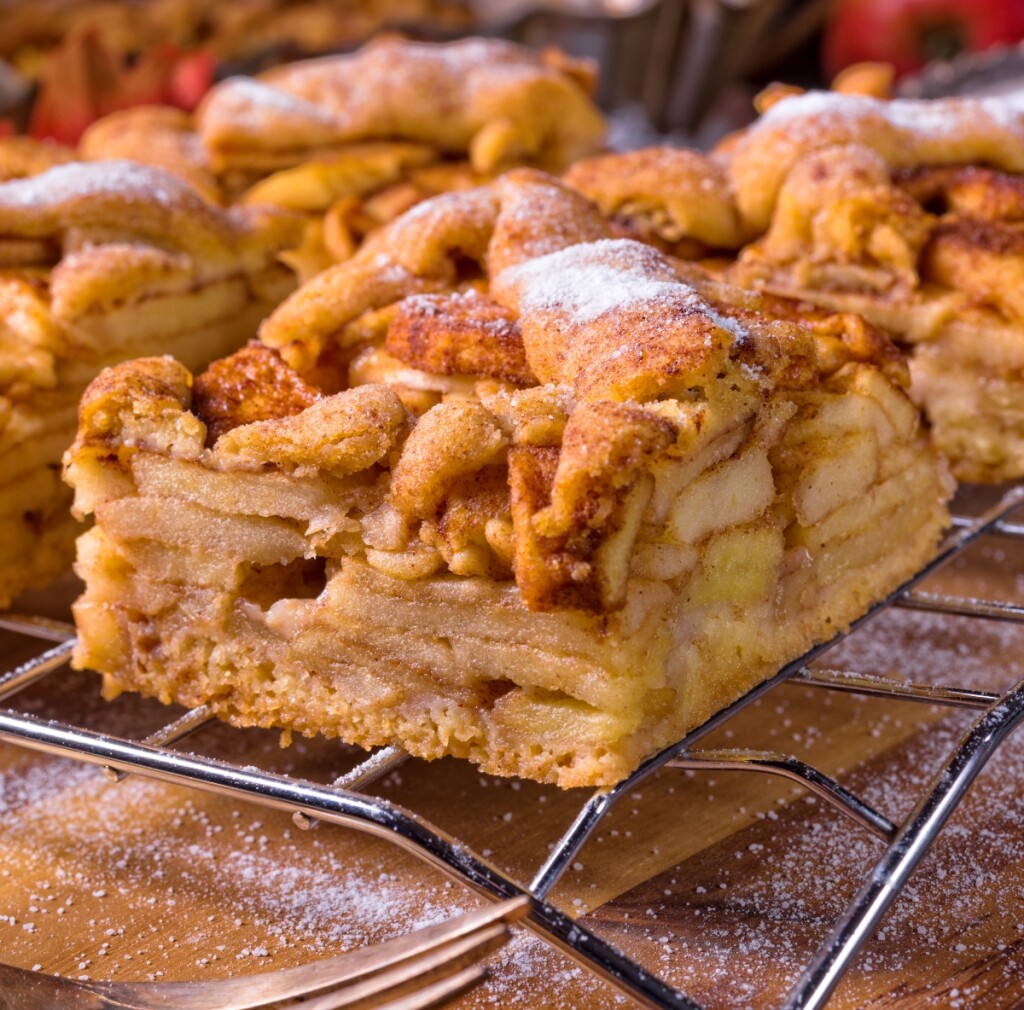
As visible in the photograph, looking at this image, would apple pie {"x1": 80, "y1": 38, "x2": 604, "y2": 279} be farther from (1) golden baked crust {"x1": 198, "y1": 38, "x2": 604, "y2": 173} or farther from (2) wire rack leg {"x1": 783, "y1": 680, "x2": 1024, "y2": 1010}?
(2) wire rack leg {"x1": 783, "y1": 680, "x2": 1024, "y2": 1010}

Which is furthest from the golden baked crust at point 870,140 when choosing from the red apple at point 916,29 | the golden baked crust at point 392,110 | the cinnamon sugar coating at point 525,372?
the red apple at point 916,29

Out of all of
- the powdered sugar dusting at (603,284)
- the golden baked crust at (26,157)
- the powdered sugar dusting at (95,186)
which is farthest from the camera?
the golden baked crust at (26,157)

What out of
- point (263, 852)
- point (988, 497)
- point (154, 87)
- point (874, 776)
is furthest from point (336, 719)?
point (154, 87)

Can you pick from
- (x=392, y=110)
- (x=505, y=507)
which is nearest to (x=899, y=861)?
(x=505, y=507)

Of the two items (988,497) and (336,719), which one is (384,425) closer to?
(336,719)

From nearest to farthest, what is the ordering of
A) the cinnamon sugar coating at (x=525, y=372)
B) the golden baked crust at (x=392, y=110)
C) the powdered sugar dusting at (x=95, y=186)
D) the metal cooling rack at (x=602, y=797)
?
the metal cooling rack at (x=602, y=797), the cinnamon sugar coating at (x=525, y=372), the powdered sugar dusting at (x=95, y=186), the golden baked crust at (x=392, y=110)

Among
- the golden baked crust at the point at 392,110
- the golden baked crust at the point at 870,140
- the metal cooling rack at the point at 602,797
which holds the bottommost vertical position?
the metal cooling rack at the point at 602,797

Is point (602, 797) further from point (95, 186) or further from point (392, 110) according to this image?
point (392, 110)

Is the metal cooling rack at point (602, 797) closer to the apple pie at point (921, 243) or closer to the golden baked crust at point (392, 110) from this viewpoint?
the apple pie at point (921, 243)
